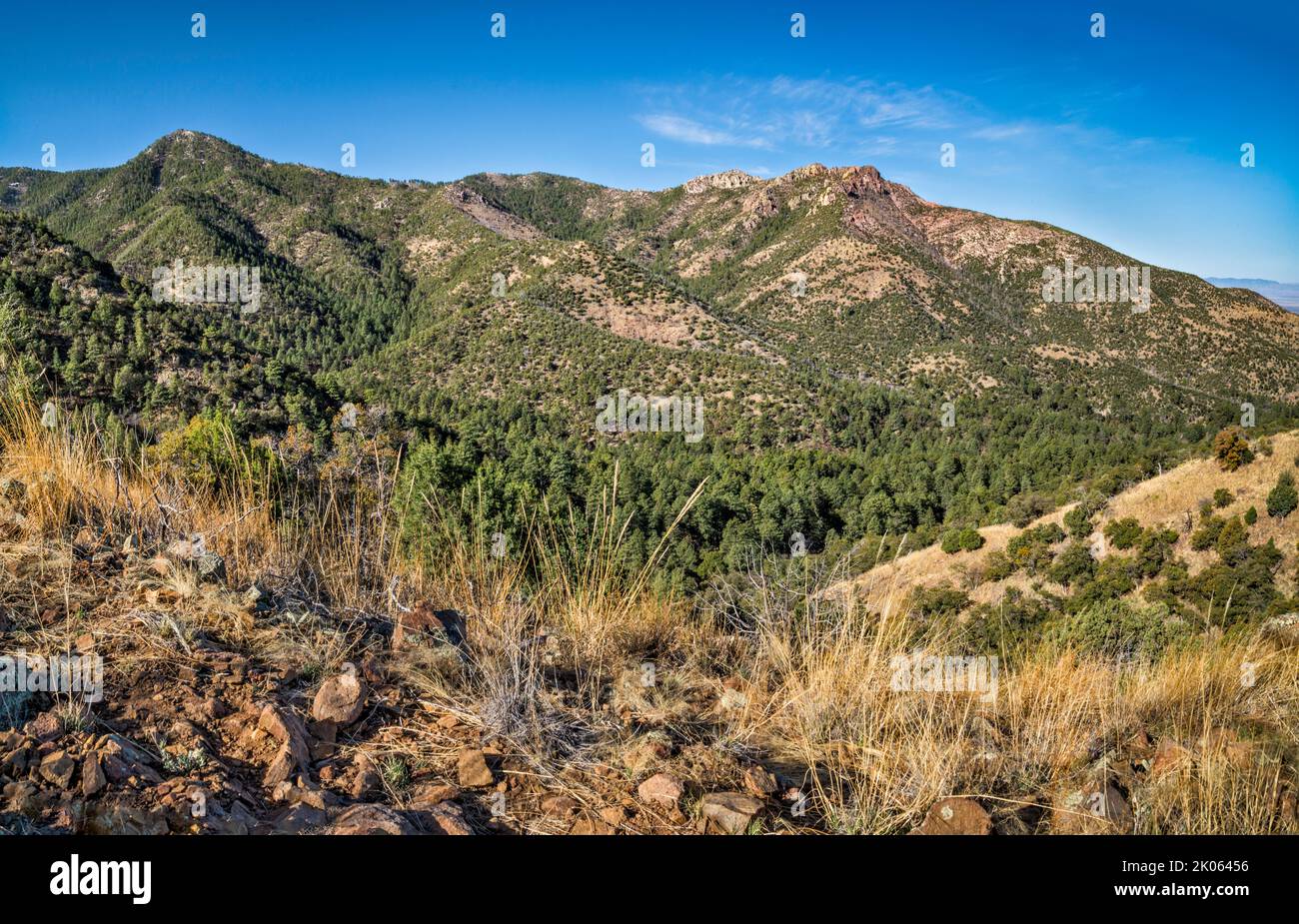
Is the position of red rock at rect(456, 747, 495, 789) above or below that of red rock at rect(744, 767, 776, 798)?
above

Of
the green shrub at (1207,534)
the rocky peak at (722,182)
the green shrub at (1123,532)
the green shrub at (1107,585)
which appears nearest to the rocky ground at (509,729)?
the green shrub at (1107,585)

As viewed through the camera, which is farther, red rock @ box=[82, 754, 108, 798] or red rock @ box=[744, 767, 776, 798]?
red rock @ box=[744, 767, 776, 798]

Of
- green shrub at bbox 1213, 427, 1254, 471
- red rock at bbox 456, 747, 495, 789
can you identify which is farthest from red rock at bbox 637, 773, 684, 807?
green shrub at bbox 1213, 427, 1254, 471

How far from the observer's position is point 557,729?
2.56 m

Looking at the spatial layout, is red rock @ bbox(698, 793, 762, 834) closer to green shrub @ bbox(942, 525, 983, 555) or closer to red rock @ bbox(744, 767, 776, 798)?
red rock @ bbox(744, 767, 776, 798)

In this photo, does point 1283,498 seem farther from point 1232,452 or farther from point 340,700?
point 340,700

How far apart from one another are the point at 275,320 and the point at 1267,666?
96268mm

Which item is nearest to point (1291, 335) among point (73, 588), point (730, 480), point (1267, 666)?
point (730, 480)

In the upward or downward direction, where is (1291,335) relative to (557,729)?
upward

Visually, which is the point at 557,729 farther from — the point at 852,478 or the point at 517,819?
the point at 852,478

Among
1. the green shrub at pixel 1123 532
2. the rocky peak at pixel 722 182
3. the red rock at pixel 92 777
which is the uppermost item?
the rocky peak at pixel 722 182

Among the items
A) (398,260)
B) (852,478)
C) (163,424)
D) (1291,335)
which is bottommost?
(852,478)

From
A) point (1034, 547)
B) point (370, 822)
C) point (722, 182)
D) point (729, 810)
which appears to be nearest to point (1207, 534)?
point (1034, 547)

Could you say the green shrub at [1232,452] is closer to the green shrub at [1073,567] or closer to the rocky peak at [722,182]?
the green shrub at [1073,567]
